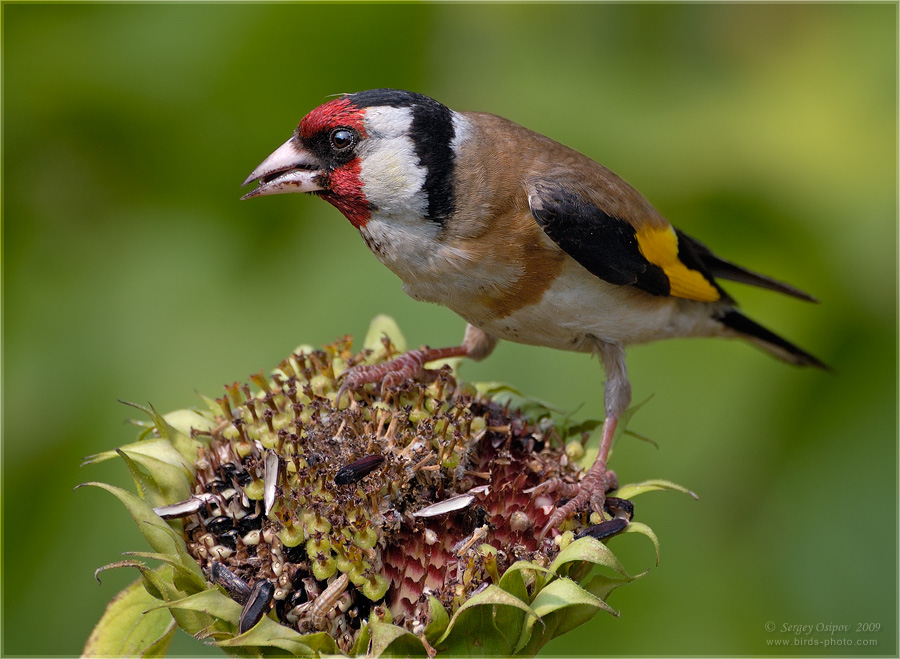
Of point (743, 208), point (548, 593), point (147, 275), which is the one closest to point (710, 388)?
point (743, 208)

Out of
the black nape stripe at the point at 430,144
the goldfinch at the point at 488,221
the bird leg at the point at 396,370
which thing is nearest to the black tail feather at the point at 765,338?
the goldfinch at the point at 488,221

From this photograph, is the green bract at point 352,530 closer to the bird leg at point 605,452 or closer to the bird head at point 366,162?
the bird leg at point 605,452

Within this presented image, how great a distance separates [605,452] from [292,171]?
4.73 ft

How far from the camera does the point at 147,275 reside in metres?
4.47

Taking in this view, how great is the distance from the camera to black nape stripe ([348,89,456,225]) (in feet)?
9.67

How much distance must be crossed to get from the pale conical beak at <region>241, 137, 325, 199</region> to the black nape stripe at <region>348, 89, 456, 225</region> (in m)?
0.25

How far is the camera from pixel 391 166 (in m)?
2.92

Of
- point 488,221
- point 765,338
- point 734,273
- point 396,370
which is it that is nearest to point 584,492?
point 396,370

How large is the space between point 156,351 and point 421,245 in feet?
6.51

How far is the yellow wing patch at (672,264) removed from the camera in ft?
11.3

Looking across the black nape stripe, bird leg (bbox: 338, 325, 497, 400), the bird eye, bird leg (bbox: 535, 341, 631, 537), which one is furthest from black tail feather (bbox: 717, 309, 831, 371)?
the bird eye

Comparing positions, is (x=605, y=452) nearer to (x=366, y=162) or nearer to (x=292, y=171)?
(x=366, y=162)

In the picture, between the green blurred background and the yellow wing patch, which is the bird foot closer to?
the yellow wing patch

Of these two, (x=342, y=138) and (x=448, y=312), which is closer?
(x=342, y=138)
